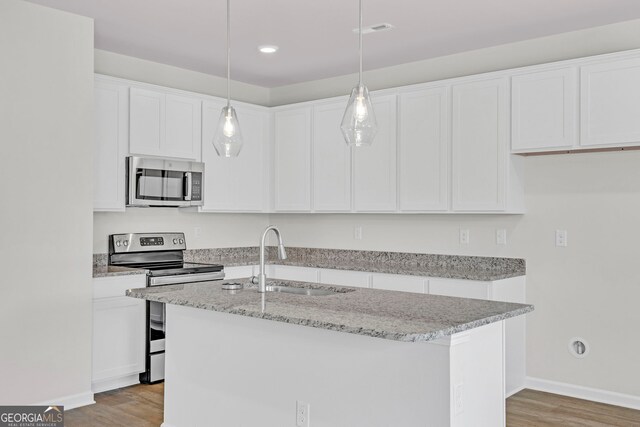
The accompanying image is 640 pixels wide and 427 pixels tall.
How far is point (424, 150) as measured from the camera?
4809 mm

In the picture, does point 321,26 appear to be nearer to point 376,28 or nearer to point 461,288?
point 376,28

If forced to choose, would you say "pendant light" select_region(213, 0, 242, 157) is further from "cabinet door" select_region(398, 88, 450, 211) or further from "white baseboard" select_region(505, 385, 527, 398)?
"white baseboard" select_region(505, 385, 527, 398)

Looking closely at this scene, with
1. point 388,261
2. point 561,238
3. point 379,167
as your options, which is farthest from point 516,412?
point 379,167

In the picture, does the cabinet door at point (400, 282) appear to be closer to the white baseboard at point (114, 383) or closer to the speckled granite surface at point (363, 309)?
the speckled granite surface at point (363, 309)

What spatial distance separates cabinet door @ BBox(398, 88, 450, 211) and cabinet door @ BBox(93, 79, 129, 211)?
2250 millimetres

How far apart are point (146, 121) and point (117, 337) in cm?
173

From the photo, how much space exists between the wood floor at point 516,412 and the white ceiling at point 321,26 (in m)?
2.64

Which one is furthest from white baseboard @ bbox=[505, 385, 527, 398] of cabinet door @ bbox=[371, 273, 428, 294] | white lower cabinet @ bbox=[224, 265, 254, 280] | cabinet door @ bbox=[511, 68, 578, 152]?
white lower cabinet @ bbox=[224, 265, 254, 280]

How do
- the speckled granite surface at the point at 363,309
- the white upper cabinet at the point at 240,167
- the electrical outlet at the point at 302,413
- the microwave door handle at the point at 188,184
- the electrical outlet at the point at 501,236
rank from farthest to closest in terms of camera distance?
1. the white upper cabinet at the point at 240,167
2. the microwave door handle at the point at 188,184
3. the electrical outlet at the point at 501,236
4. the electrical outlet at the point at 302,413
5. the speckled granite surface at the point at 363,309

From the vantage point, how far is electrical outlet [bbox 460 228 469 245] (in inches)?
193

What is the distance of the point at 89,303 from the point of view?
4055mm

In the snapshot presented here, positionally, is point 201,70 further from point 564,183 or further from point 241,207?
point 564,183

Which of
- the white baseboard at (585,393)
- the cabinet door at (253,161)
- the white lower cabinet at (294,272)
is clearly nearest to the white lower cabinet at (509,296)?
the white baseboard at (585,393)

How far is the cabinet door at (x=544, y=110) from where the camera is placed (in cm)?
405
